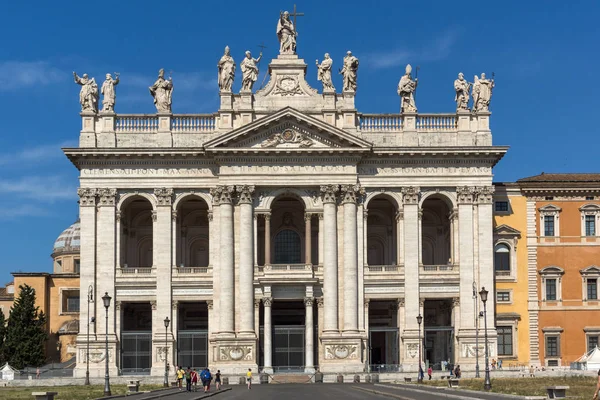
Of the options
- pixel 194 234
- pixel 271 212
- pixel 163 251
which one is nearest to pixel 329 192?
pixel 271 212

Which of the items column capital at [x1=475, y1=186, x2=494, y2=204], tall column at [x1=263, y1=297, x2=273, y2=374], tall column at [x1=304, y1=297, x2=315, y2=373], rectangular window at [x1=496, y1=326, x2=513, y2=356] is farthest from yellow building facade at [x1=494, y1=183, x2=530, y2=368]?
tall column at [x1=263, y1=297, x2=273, y2=374]

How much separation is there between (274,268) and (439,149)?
49.0 ft

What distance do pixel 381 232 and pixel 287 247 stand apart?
761 centimetres

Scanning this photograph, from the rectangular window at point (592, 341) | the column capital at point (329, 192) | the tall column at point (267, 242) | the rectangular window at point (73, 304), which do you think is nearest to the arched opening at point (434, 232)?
the column capital at point (329, 192)

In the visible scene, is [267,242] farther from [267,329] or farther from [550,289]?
[550,289]

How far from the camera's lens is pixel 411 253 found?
8262 centimetres

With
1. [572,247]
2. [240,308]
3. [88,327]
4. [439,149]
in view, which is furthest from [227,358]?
[572,247]

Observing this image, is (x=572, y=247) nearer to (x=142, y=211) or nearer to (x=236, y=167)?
(x=236, y=167)

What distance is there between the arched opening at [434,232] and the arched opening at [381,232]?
2503 mm

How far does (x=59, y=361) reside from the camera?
10012 centimetres

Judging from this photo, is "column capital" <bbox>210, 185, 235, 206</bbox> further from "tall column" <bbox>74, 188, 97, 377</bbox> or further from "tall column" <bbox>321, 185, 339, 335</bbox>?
"tall column" <bbox>74, 188, 97, 377</bbox>

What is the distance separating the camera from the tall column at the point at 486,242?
270ft

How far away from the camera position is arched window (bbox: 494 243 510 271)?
281ft

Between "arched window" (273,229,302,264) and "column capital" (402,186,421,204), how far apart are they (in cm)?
959
